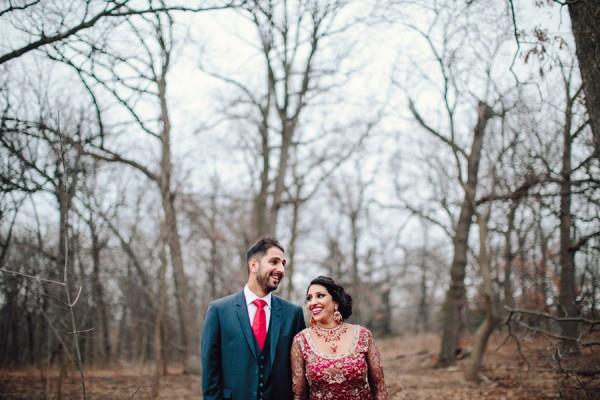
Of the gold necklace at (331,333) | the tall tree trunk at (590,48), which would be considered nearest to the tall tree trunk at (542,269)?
the tall tree trunk at (590,48)

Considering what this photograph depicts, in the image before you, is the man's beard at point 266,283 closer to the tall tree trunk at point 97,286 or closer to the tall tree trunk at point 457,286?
the tall tree trunk at point 97,286

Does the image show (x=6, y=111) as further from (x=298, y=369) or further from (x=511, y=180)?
(x=511, y=180)

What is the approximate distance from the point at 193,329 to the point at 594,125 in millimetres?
11050

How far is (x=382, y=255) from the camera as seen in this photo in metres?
34.8

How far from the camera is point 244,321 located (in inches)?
139

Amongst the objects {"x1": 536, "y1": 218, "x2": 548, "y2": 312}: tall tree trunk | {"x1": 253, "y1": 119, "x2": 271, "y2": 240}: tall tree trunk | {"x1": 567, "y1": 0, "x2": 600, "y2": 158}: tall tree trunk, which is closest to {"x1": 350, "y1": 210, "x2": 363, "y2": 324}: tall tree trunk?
{"x1": 536, "y1": 218, "x2": 548, "y2": 312}: tall tree trunk

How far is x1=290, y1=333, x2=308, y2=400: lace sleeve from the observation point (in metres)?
3.57

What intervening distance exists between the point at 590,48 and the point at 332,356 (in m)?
4.13

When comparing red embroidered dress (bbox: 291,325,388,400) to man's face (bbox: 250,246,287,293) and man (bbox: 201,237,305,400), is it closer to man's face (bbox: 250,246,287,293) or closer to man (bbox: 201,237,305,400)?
man (bbox: 201,237,305,400)

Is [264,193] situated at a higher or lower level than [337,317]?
higher

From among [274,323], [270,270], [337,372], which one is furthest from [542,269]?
[270,270]

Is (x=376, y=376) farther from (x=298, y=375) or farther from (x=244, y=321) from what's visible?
(x=244, y=321)

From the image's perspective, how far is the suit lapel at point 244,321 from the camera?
11.3 feet

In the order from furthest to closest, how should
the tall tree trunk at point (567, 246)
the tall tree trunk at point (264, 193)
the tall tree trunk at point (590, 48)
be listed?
1. the tall tree trunk at point (264, 193)
2. the tall tree trunk at point (567, 246)
3. the tall tree trunk at point (590, 48)
